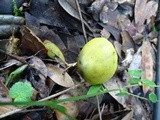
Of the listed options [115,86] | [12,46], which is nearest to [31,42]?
[12,46]

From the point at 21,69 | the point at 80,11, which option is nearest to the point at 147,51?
the point at 80,11

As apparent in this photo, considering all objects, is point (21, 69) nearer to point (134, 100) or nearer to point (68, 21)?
point (68, 21)

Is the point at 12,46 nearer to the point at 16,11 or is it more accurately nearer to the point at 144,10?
the point at 16,11

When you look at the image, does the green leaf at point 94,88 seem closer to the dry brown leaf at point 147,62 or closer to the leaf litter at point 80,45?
the leaf litter at point 80,45

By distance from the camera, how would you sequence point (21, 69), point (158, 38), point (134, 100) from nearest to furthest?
point (21, 69), point (134, 100), point (158, 38)

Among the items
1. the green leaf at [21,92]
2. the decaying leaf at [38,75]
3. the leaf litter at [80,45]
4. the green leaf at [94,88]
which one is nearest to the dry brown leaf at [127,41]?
the leaf litter at [80,45]

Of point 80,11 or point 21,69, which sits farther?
point 80,11

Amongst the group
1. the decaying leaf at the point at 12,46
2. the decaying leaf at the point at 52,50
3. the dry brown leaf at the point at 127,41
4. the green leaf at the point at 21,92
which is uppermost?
the decaying leaf at the point at 12,46
